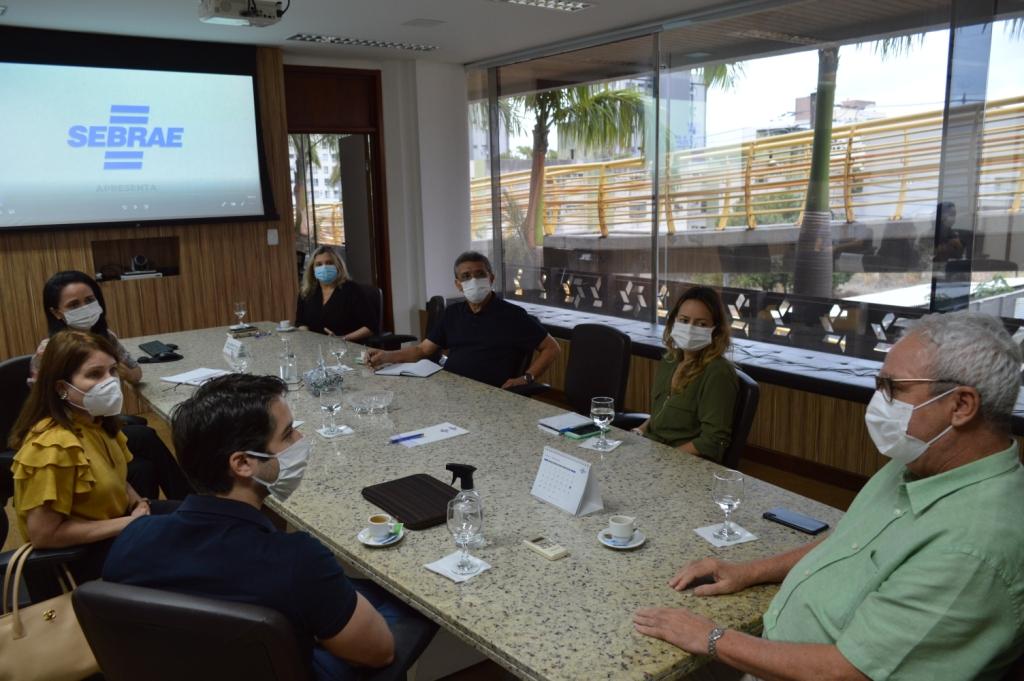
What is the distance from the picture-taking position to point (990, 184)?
3760 millimetres

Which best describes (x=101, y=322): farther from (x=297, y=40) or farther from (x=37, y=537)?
(x=297, y=40)

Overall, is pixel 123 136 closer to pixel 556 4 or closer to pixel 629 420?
pixel 556 4

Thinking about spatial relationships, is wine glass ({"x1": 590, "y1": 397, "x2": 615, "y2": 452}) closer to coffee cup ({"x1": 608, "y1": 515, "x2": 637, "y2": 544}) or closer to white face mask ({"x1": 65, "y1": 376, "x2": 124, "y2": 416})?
coffee cup ({"x1": 608, "y1": 515, "x2": 637, "y2": 544})

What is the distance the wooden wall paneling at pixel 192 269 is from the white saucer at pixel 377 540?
470cm

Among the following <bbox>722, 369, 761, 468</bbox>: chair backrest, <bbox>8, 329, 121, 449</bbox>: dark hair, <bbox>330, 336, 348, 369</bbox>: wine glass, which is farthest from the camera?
<bbox>330, 336, 348, 369</bbox>: wine glass

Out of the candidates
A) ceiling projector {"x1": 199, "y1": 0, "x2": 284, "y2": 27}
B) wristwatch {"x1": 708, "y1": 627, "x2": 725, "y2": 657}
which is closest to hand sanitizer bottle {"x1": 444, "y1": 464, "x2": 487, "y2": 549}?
wristwatch {"x1": 708, "y1": 627, "x2": 725, "y2": 657}

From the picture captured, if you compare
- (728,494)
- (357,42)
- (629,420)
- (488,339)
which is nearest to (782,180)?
(488,339)

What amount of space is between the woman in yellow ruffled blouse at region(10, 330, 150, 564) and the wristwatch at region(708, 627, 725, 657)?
1.69 meters

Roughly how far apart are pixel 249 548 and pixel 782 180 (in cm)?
424

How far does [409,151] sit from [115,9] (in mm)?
2759

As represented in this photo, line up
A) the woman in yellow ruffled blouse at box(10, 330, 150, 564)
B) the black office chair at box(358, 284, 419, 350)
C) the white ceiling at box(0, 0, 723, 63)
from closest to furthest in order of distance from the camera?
the woman in yellow ruffled blouse at box(10, 330, 150, 564)
the white ceiling at box(0, 0, 723, 63)
the black office chair at box(358, 284, 419, 350)

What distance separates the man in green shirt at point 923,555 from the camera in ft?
4.09

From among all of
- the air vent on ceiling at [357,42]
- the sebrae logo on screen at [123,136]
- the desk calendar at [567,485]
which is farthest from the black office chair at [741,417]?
the sebrae logo on screen at [123,136]

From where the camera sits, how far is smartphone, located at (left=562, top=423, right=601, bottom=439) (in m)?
2.71
